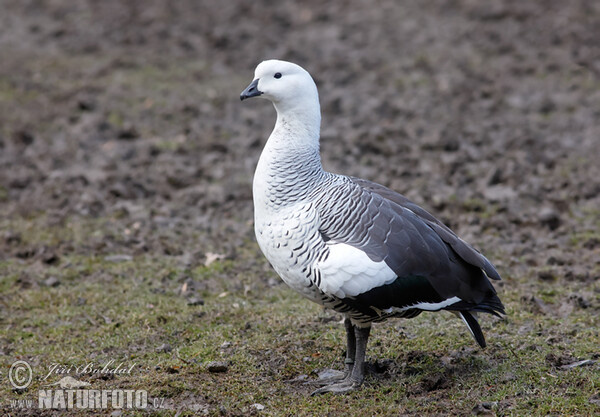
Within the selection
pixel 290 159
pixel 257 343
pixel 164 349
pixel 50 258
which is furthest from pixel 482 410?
pixel 50 258

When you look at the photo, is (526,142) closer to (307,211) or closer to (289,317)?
(289,317)

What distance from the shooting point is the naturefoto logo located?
15.4 ft

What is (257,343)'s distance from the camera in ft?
18.3

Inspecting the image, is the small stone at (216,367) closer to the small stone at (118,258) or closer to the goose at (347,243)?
the goose at (347,243)

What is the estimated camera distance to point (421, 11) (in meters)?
14.2

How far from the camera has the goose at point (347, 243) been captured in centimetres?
468

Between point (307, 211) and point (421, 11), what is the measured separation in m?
10.2

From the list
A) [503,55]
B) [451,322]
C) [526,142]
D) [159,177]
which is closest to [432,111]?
[526,142]

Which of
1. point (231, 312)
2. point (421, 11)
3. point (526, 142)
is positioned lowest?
point (231, 312)

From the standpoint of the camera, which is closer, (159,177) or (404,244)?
(404,244)

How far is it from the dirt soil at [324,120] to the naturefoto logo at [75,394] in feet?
6.06

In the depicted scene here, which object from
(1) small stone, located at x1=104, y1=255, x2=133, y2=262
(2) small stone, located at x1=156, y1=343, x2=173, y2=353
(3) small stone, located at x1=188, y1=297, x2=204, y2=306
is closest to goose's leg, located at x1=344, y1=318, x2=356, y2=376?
(2) small stone, located at x1=156, y1=343, x2=173, y2=353

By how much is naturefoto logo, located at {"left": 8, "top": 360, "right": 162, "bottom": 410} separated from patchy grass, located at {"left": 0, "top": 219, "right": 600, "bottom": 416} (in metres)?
0.06

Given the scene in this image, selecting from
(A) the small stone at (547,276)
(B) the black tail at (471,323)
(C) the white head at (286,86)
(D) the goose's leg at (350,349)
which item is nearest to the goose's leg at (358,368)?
(D) the goose's leg at (350,349)
